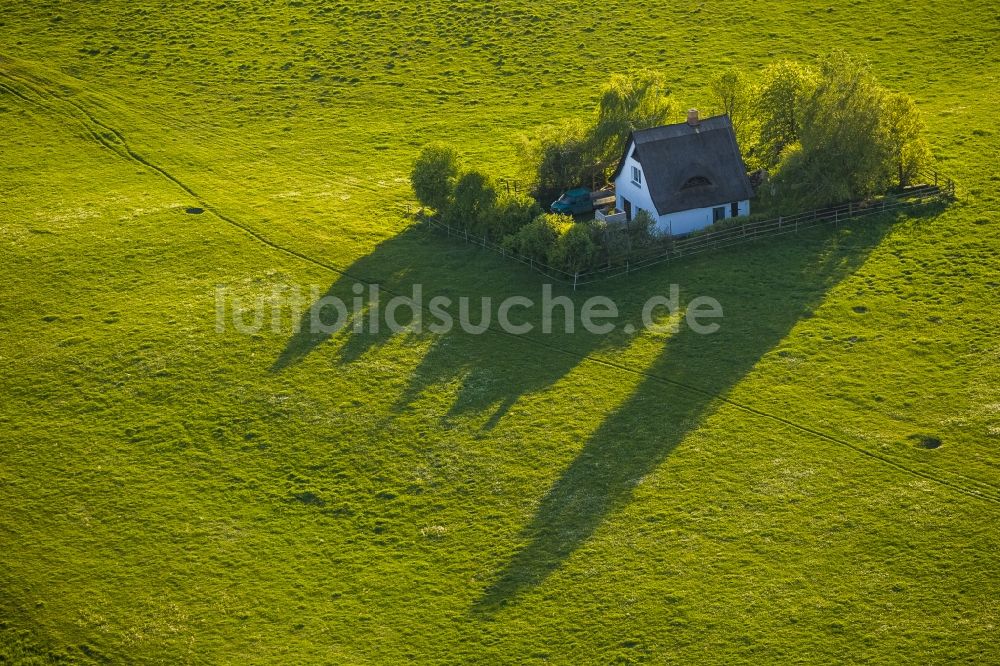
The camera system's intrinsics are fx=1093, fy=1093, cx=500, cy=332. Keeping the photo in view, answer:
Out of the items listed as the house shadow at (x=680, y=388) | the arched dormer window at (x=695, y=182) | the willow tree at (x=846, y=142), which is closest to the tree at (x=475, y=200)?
the arched dormer window at (x=695, y=182)

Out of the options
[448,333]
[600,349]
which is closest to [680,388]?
[600,349]

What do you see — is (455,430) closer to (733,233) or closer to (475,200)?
(475,200)

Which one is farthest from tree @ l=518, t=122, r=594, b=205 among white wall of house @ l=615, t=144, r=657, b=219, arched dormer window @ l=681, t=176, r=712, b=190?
arched dormer window @ l=681, t=176, r=712, b=190

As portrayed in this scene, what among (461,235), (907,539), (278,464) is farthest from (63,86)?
(907,539)

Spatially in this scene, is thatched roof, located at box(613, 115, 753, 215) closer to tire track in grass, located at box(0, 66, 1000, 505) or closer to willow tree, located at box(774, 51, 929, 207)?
willow tree, located at box(774, 51, 929, 207)

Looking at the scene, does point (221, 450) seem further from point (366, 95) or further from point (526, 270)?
point (366, 95)
